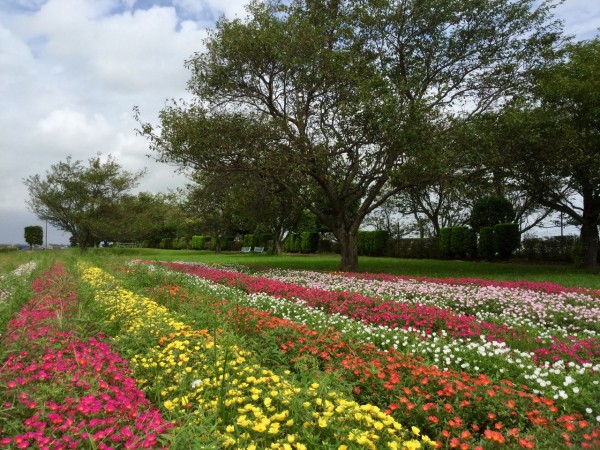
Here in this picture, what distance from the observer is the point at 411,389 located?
3299 mm

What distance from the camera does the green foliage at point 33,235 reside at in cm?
4262

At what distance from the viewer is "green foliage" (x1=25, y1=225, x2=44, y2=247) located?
4262 centimetres

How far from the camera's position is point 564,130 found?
13.3 m

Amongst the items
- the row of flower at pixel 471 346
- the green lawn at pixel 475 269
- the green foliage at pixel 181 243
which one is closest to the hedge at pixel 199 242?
the green foliage at pixel 181 243

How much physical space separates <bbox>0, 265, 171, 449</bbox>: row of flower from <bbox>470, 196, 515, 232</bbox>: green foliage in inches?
862

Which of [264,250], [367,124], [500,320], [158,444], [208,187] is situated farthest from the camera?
[264,250]

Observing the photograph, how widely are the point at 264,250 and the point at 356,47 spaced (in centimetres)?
2407

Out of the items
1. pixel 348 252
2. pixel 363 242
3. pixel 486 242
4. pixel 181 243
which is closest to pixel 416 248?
pixel 363 242

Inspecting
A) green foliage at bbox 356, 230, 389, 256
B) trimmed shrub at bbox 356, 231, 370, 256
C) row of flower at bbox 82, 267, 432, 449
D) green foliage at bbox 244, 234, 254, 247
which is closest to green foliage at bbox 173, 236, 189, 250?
green foliage at bbox 244, 234, 254, 247

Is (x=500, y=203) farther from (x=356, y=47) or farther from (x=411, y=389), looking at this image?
(x=411, y=389)

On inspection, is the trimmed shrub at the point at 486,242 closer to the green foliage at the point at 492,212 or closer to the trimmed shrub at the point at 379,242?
the green foliage at the point at 492,212

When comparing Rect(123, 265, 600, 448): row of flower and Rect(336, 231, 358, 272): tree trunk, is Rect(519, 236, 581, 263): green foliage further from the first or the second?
Rect(123, 265, 600, 448): row of flower

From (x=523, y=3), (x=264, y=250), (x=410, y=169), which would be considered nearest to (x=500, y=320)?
(x=410, y=169)

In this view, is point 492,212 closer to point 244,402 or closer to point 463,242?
point 463,242
